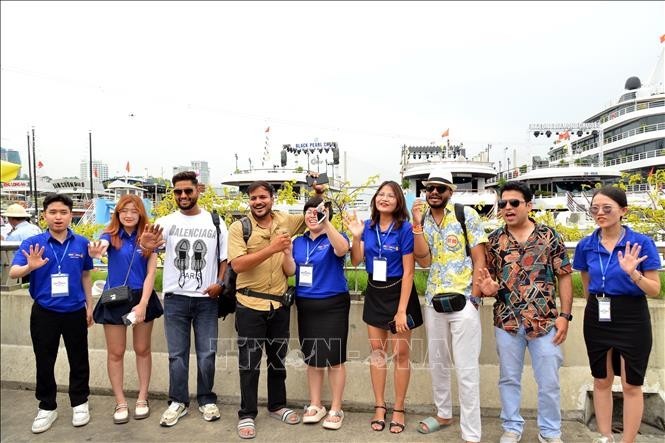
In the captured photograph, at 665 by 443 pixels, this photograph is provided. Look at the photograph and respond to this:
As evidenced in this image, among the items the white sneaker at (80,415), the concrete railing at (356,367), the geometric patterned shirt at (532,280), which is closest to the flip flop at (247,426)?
the concrete railing at (356,367)

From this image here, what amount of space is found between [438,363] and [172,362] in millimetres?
2216

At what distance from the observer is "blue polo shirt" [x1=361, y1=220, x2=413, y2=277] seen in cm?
298

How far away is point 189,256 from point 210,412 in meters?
1.34

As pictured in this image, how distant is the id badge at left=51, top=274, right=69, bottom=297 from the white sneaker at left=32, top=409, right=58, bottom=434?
101 centimetres

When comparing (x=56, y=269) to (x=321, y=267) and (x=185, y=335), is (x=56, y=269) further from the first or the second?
(x=321, y=267)

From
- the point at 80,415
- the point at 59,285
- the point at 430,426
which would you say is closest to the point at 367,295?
the point at 430,426

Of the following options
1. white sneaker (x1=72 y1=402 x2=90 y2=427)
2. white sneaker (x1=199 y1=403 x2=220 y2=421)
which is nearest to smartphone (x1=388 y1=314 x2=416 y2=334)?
white sneaker (x1=199 y1=403 x2=220 y2=421)

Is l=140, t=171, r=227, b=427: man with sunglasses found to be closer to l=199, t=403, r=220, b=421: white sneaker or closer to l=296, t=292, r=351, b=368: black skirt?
l=199, t=403, r=220, b=421: white sneaker

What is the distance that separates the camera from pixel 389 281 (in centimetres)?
303

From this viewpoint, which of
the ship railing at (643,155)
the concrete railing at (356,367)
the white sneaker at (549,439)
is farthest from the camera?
the ship railing at (643,155)

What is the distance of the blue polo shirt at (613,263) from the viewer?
2572mm

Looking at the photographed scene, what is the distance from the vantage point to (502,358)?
2.90 meters

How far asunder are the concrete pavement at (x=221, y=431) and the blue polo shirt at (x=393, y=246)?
1320 mm

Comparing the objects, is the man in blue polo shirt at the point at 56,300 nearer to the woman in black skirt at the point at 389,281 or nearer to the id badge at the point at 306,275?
the id badge at the point at 306,275
